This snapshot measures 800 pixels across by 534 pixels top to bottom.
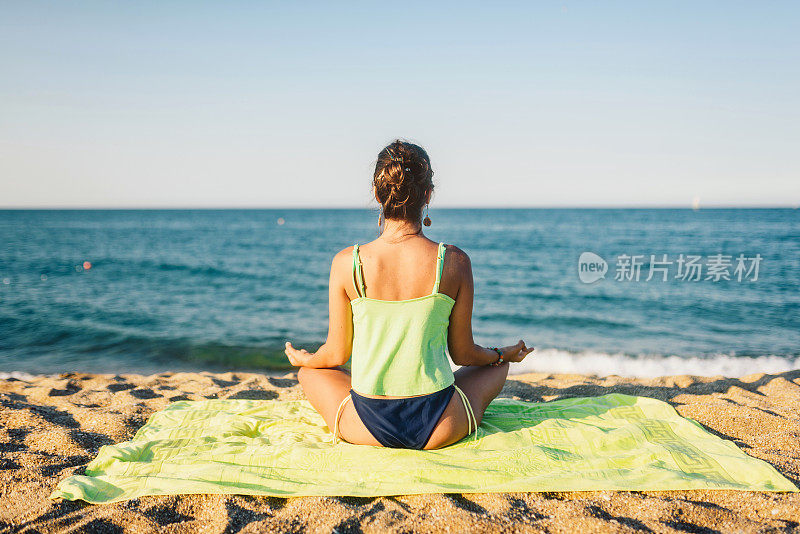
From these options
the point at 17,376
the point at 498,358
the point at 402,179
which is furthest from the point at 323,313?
the point at 402,179

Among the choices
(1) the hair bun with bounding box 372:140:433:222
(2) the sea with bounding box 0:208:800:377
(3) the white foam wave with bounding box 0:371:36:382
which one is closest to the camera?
(1) the hair bun with bounding box 372:140:433:222

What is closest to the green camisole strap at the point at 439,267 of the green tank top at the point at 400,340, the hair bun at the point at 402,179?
the green tank top at the point at 400,340

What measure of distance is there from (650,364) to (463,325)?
6280mm

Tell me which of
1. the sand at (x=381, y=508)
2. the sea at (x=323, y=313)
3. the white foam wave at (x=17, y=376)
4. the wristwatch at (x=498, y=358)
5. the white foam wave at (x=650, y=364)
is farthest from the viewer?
the sea at (x=323, y=313)

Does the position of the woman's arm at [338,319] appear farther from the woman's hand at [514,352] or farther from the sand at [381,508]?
the woman's hand at [514,352]

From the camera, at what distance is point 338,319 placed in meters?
2.83

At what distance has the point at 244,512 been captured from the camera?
2.39 metres

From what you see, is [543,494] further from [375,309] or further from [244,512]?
[244,512]

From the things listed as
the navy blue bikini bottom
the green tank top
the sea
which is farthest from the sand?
the sea

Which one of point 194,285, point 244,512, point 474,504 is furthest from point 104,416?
point 194,285

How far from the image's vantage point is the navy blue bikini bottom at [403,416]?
9.11 feet

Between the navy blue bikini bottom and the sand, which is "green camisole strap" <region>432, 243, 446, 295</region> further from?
the sand

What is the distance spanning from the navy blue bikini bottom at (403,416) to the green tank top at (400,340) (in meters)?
0.06

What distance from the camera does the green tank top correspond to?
2.66 meters
